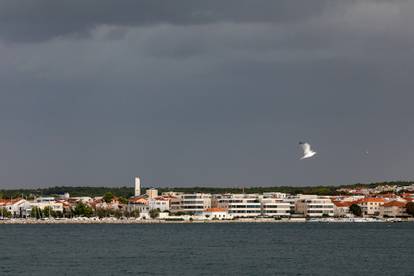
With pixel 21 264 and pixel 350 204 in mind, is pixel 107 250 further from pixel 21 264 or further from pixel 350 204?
pixel 350 204

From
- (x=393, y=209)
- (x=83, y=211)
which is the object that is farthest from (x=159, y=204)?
(x=393, y=209)

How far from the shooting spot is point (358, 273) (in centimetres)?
4441

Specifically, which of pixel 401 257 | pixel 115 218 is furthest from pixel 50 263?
pixel 115 218

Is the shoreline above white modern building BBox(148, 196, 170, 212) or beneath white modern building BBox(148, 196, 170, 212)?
beneath

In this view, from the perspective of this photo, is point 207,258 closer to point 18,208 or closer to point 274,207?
point 18,208

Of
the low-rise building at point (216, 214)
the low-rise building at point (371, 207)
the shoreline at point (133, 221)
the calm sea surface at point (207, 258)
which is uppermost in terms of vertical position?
the low-rise building at point (371, 207)

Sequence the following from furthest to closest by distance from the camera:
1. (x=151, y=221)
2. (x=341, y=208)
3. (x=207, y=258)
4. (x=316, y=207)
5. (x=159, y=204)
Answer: (x=341, y=208), (x=159, y=204), (x=316, y=207), (x=151, y=221), (x=207, y=258)

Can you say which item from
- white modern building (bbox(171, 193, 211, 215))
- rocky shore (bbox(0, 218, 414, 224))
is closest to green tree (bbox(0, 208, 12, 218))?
rocky shore (bbox(0, 218, 414, 224))

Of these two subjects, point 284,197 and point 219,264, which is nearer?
point 219,264

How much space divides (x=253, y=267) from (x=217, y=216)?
10483 cm

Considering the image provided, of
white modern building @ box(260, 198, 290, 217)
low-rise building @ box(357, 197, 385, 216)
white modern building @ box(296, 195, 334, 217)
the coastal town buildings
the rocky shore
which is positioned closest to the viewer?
the rocky shore

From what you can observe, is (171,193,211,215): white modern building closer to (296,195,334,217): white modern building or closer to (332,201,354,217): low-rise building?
(296,195,334,217): white modern building

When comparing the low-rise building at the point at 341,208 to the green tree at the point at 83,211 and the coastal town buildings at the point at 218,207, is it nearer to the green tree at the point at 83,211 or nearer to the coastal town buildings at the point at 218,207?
the coastal town buildings at the point at 218,207

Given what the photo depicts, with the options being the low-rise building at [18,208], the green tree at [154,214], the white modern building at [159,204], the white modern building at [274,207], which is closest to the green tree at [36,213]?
the low-rise building at [18,208]
